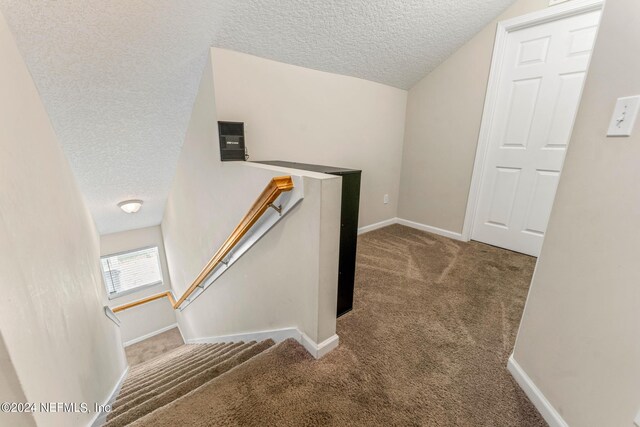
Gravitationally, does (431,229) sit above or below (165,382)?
above

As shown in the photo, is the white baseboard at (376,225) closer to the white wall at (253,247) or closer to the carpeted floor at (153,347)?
the white wall at (253,247)

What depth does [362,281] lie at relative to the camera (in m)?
2.02

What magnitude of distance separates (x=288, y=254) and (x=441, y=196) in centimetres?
224

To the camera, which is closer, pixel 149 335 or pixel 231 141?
pixel 231 141

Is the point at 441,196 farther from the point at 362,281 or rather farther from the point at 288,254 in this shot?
the point at 288,254

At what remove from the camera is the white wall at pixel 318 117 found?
5.90ft

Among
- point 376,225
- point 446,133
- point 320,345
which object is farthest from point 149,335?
point 446,133

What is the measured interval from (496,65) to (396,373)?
2705mm

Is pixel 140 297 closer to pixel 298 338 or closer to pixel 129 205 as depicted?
pixel 129 205

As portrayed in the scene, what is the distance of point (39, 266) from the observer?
0.95 metres

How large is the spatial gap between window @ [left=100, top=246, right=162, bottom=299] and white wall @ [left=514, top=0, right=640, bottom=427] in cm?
487

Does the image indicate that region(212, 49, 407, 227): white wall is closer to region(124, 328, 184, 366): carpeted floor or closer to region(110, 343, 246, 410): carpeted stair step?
region(110, 343, 246, 410): carpeted stair step

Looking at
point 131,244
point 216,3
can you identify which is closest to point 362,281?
point 216,3

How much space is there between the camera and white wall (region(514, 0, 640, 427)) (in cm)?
73
